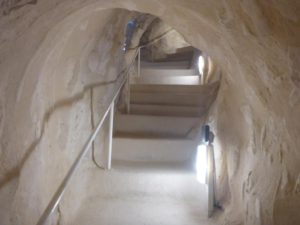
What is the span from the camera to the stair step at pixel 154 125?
3.72 m

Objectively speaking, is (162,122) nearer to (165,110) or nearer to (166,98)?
(165,110)

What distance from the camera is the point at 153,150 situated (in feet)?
11.1

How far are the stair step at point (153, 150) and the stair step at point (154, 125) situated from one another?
295mm

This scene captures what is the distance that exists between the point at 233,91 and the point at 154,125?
1657 mm

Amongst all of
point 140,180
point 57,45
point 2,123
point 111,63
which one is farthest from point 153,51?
point 2,123

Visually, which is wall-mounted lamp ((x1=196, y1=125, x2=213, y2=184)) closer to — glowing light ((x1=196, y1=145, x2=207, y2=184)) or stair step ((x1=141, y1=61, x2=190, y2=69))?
glowing light ((x1=196, y1=145, x2=207, y2=184))

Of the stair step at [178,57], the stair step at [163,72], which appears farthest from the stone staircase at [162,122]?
the stair step at [178,57]

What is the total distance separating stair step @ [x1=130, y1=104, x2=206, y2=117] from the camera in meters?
4.05

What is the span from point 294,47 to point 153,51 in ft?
25.3

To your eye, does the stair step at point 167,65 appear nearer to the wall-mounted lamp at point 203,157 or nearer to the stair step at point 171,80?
the stair step at point 171,80

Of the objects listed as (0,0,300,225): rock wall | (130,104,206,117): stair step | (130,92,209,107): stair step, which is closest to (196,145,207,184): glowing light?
(0,0,300,225): rock wall

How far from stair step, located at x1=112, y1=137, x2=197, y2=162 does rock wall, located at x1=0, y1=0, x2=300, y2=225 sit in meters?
1.13

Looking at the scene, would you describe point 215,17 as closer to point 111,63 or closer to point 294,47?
point 294,47

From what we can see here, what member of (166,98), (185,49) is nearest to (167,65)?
(185,49)
